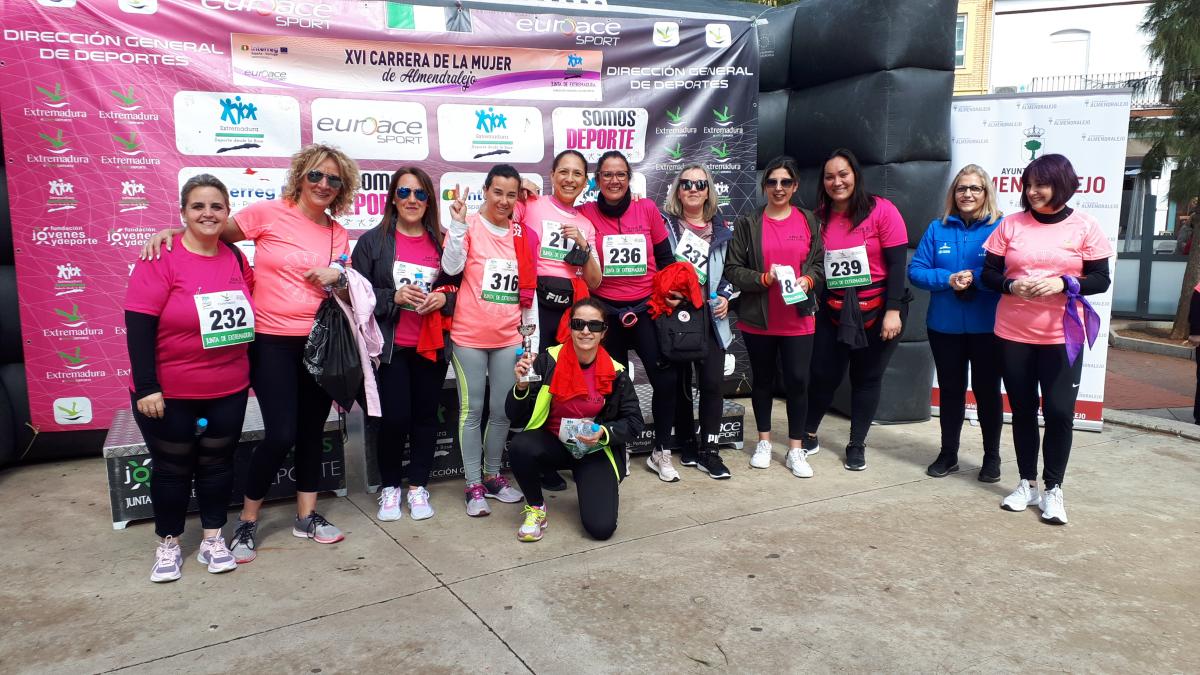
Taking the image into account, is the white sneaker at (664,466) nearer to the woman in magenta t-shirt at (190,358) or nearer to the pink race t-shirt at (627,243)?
the pink race t-shirt at (627,243)

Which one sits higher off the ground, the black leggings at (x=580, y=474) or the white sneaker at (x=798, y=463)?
the black leggings at (x=580, y=474)

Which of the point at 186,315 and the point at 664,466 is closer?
the point at 186,315

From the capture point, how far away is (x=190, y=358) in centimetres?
317

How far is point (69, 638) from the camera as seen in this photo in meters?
2.89

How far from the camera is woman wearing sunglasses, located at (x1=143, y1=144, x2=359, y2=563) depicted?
3465 millimetres

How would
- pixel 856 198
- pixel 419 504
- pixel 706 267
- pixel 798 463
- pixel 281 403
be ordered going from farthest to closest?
1. pixel 798 463
2. pixel 856 198
3. pixel 706 267
4. pixel 419 504
5. pixel 281 403

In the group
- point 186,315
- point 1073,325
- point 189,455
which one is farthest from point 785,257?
point 189,455

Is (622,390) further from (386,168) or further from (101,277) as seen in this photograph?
(101,277)

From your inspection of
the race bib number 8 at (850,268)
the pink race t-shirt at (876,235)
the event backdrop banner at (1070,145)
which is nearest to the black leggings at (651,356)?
the race bib number 8 at (850,268)

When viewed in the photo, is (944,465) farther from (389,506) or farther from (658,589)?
(389,506)

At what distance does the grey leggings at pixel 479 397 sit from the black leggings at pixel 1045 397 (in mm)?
2561

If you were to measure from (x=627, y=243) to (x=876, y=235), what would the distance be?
1509mm

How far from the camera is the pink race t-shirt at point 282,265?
11.4 ft

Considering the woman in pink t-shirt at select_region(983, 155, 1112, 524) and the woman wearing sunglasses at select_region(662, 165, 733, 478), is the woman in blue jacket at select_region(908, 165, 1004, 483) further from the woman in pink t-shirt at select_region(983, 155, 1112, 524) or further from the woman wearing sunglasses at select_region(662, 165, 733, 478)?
the woman wearing sunglasses at select_region(662, 165, 733, 478)
